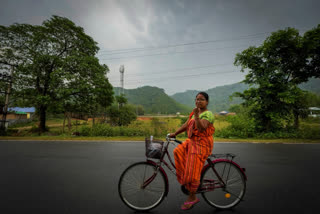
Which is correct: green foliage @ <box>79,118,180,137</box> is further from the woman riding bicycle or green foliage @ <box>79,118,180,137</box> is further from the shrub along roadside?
the woman riding bicycle

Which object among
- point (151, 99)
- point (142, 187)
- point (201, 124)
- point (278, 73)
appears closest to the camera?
point (201, 124)

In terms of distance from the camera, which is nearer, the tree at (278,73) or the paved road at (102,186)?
the paved road at (102,186)

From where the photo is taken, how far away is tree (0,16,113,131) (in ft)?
37.4

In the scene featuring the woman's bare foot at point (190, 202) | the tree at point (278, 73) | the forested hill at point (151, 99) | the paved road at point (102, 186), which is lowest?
the paved road at point (102, 186)

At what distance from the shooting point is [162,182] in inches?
89.3

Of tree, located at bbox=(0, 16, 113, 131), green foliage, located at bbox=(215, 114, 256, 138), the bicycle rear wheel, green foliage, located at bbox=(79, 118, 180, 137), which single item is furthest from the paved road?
tree, located at bbox=(0, 16, 113, 131)

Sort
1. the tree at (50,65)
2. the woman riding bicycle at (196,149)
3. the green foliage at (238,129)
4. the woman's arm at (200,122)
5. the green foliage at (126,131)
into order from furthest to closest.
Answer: the tree at (50,65)
the green foliage at (126,131)
the green foliage at (238,129)
the woman riding bicycle at (196,149)
the woman's arm at (200,122)

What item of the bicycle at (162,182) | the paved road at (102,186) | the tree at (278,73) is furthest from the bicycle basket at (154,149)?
the tree at (278,73)

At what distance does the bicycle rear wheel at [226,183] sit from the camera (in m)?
2.26

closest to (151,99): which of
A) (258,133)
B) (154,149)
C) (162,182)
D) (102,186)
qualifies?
(258,133)

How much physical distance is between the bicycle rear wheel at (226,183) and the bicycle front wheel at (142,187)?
663 millimetres

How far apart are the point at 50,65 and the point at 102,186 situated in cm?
1302

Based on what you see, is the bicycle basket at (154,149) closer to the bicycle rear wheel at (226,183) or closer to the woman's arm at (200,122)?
the woman's arm at (200,122)

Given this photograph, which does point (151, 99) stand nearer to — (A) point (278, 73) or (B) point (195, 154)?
(A) point (278, 73)
